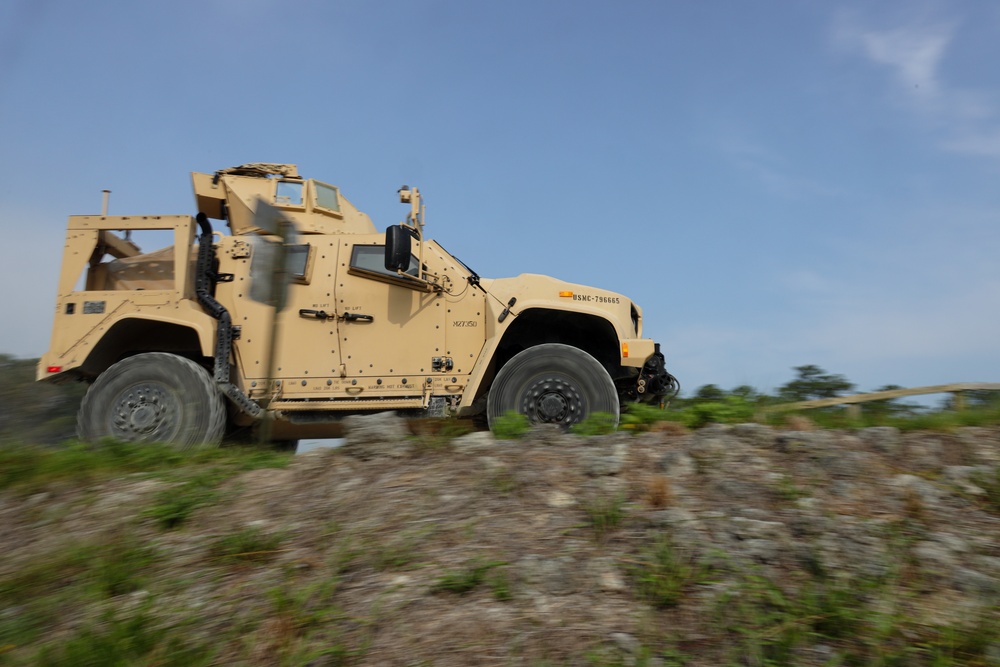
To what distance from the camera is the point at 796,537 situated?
3.65 metres

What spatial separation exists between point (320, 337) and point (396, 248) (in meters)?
1.27

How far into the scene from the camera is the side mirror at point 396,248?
6613mm

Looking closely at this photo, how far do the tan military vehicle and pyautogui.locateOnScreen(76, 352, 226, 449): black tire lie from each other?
1 cm

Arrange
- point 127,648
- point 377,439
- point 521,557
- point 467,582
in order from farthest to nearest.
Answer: point 377,439, point 521,557, point 467,582, point 127,648

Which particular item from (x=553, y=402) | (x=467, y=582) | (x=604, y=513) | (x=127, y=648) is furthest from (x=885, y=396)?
(x=127, y=648)

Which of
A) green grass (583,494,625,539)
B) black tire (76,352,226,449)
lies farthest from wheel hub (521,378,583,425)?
black tire (76,352,226,449)

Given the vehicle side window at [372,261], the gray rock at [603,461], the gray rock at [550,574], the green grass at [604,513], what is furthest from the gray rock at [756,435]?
the vehicle side window at [372,261]

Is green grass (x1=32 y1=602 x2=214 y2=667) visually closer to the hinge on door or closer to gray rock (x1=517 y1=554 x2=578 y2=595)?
gray rock (x1=517 y1=554 x2=578 y2=595)

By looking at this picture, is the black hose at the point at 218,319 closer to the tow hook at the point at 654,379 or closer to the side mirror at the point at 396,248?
the side mirror at the point at 396,248

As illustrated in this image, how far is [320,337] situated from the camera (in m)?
7.04

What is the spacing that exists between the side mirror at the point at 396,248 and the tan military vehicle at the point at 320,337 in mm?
11

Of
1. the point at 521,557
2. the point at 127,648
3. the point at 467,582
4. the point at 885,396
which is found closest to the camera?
the point at 127,648

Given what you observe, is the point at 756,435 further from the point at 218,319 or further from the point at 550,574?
the point at 218,319

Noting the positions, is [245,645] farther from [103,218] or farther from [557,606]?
[103,218]
